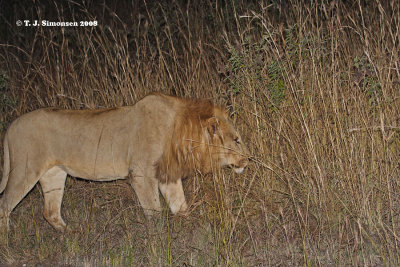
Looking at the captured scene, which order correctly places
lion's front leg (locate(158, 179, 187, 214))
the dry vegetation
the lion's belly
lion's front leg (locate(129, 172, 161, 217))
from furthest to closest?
lion's front leg (locate(158, 179, 187, 214))
the lion's belly
lion's front leg (locate(129, 172, 161, 217))
the dry vegetation

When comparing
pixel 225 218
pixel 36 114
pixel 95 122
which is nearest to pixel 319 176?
pixel 225 218

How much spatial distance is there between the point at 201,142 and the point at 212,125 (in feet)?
0.50

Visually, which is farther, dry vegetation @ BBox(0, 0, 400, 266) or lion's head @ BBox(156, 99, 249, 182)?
lion's head @ BBox(156, 99, 249, 182)

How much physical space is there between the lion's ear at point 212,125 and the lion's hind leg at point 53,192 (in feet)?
3.91

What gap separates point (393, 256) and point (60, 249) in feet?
6.63

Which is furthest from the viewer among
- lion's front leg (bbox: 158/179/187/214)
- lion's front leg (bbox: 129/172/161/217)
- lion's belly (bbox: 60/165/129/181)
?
lion's front leg (bbox: 158/179/187/214)

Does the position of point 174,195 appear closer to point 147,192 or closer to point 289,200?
point 147,192

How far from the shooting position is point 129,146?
13.0 ft

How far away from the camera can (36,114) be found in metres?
3.98

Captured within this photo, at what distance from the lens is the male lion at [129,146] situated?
386 cm

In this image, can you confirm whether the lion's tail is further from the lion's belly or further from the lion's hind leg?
the lion's belly

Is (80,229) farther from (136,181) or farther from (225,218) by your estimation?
(225,218)

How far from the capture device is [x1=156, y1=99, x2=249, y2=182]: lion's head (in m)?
3.99

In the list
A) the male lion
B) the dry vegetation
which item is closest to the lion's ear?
the male lion
